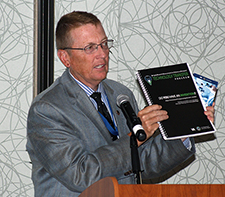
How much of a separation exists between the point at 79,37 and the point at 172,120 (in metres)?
0.69

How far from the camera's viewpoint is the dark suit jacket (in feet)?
5.67

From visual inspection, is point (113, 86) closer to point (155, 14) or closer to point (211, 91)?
point (211, 91)

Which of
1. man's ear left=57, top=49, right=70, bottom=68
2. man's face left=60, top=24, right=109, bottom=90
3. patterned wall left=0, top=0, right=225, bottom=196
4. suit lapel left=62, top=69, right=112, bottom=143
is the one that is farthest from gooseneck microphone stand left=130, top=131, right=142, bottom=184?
patterned wall left=0, top=0, right=225, bottom=196

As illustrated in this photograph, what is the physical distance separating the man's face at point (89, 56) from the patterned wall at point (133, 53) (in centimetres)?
59

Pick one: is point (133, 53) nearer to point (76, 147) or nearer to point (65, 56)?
point (65, 56)

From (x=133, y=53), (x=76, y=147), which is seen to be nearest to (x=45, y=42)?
(x=133, y=53)

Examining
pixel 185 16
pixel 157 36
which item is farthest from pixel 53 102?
pixel 185 16

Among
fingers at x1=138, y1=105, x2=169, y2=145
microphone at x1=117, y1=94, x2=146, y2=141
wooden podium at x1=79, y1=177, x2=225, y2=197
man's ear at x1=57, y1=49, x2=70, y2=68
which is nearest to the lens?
wooden podium at x1=79, y1=177, x2=225, y2=197

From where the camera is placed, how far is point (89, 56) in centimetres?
194

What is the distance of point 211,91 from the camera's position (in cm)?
186

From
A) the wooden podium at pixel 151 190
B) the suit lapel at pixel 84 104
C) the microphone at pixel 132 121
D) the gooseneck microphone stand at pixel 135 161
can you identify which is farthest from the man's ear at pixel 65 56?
the wooden podium at pixel 151 190

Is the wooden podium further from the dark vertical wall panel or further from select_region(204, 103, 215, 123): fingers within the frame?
the dark vertical wall panel

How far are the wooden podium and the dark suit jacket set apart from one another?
0.49 metres

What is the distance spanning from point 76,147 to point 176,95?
541mm
